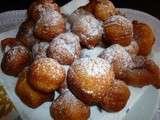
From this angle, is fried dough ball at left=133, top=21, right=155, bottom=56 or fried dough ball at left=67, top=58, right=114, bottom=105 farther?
fried dough ball at left=133, top=21, right=155, bottom=56

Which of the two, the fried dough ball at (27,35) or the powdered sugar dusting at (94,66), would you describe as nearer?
the powdered sugar dusting at (94,66)

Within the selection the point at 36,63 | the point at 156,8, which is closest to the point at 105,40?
the point at 36,63

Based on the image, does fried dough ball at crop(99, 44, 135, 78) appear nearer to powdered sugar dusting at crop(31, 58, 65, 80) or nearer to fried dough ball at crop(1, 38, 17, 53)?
powdered sugar dusting at crop(31, 58, 65, 80)

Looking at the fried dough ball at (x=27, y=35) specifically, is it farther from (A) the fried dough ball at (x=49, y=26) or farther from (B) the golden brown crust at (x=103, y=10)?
(B) the golden brown crust at (x=103, y=10)

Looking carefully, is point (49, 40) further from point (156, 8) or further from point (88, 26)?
point (156, 8)

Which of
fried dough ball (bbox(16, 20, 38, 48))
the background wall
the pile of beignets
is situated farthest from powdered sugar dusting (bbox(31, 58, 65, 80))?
the background wall

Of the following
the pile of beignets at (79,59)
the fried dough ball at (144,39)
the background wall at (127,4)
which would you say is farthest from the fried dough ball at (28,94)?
the background wall at (127,4)
